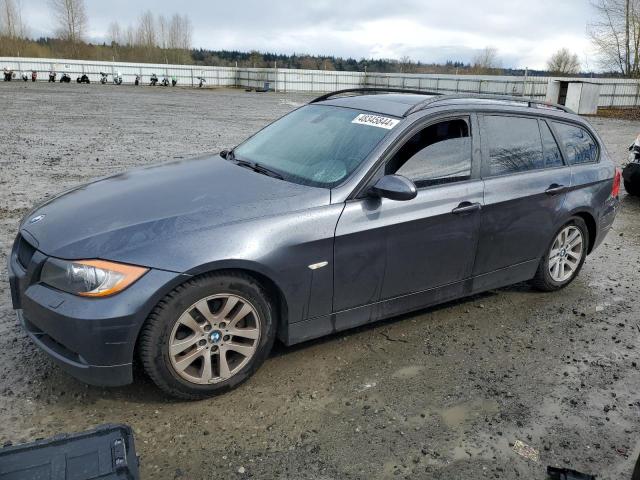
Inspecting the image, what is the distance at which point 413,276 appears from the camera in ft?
12.3

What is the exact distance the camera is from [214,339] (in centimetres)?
309

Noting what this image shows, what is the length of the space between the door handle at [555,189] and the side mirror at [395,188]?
159 cm

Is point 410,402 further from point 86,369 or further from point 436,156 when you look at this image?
point 86,369

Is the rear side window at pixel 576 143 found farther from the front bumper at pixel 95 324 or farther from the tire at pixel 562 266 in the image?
the front bumper at pixel 95 324

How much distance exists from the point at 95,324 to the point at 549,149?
3804 mm

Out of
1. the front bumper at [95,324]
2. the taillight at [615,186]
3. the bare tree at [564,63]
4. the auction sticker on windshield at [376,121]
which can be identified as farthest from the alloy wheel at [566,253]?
the bare tree at [564,63]

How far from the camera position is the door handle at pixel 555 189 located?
4418 millimetres

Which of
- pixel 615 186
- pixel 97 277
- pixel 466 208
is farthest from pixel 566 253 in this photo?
pixel 97 277

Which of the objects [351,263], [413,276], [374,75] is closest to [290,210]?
[351,263]

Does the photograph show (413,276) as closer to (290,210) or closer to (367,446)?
(290,210)

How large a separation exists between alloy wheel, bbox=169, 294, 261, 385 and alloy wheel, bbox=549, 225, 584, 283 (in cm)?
296

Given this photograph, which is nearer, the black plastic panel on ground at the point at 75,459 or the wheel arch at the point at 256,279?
the black plastic panel on ground at the point at 75,459

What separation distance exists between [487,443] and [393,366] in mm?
856

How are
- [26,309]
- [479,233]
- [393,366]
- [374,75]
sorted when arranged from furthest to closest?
[374,75], [479,233], [393,366], [26,309]
